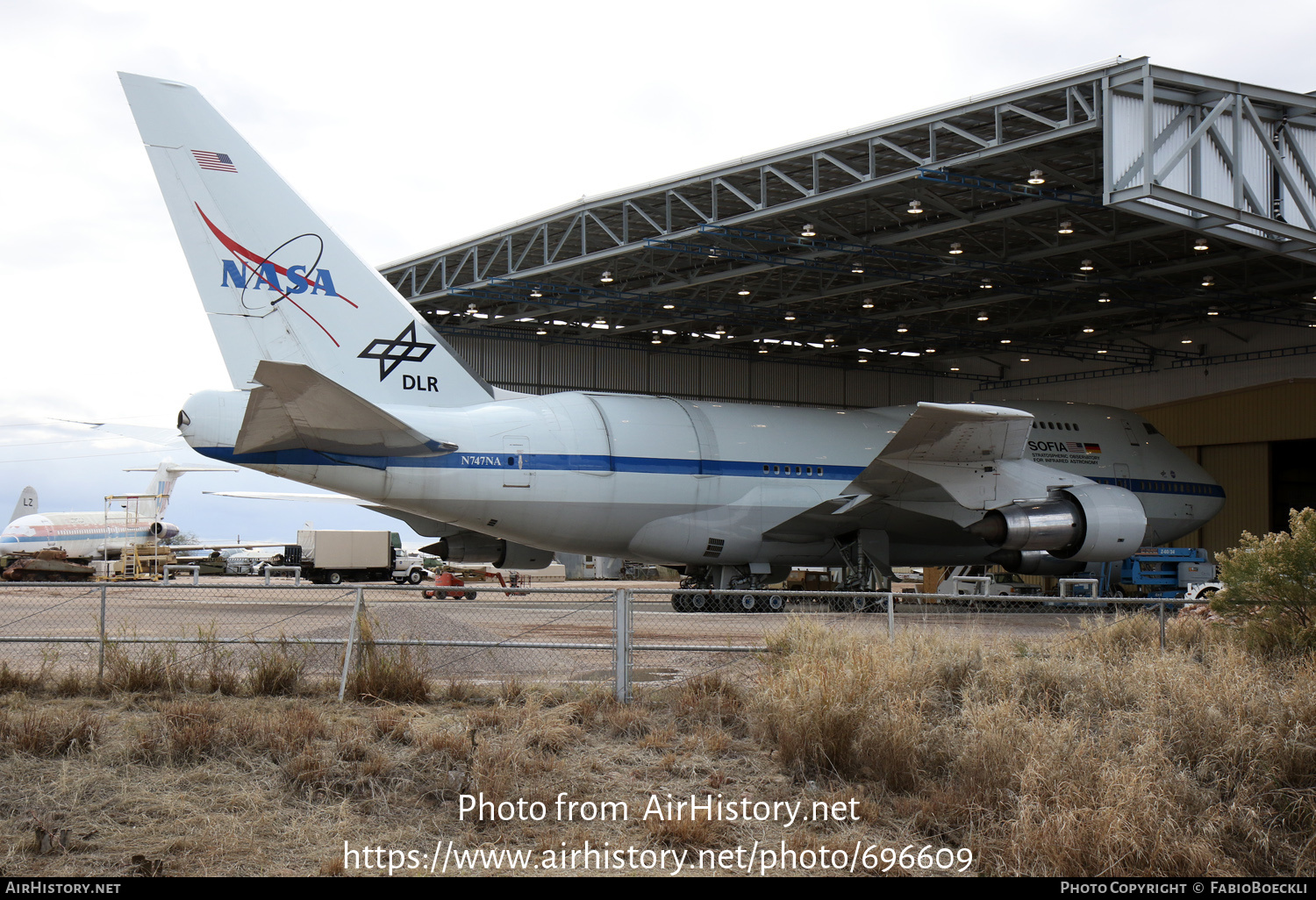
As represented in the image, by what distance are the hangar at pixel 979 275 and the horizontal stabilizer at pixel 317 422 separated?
10.0 meters

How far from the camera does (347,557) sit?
130ft

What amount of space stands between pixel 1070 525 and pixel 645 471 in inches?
301

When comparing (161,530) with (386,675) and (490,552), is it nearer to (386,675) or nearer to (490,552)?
(490,552)

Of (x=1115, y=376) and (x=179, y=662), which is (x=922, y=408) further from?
(x=1115, y=376)

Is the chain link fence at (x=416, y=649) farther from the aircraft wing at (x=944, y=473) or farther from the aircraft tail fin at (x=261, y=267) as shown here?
the aircraft tail fin at (x=261, y=267)

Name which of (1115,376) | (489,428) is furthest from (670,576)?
(489,428)

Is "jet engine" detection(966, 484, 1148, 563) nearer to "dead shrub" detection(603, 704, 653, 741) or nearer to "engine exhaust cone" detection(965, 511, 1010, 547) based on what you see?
"engine exhaust cone" detection(965, 511, 1010, 547)

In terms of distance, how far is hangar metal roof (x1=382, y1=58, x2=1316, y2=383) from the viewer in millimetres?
16188

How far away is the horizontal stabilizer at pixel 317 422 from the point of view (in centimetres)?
1330

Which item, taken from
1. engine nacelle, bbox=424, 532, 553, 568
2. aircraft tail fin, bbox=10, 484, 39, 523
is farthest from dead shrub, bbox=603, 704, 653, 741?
aircraft tail fin, bbox=10, 484, 39, 523

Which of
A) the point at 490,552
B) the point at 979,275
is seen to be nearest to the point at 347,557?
the point at 490,552
